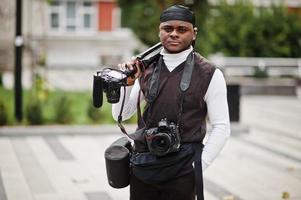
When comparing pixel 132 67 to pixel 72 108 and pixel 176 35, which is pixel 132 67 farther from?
pixel 72 108

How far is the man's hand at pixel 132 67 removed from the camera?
3553 mm

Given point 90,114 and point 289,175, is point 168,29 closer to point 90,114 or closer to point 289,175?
point 289,175

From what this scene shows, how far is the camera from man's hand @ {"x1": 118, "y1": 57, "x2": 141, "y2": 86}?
11.7ft

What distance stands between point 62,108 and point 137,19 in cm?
1235

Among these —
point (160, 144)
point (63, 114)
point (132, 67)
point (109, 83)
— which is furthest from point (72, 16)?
point (160, 144)

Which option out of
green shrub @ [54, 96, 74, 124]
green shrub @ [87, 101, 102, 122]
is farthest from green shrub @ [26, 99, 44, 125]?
green shrub @ [87, 101, 102, 122]

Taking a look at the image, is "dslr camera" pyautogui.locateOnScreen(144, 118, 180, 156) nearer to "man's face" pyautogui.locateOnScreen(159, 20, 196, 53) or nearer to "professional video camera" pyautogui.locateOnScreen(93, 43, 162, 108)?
"professional video camera" pyautogui.locateOnScreen(93, 43, 162, 108)

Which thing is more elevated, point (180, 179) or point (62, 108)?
point (180, 179)

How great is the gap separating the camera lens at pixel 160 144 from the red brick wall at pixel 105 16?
31.8 metres

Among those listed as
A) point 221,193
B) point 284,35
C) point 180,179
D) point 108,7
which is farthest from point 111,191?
point 108,7

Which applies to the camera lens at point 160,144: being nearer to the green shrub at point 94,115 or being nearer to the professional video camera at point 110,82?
the professional video camera at point 110,82

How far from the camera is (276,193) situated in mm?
7199

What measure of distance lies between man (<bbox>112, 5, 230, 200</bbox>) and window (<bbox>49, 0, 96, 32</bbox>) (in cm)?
3178

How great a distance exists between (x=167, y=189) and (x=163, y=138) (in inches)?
13.9
